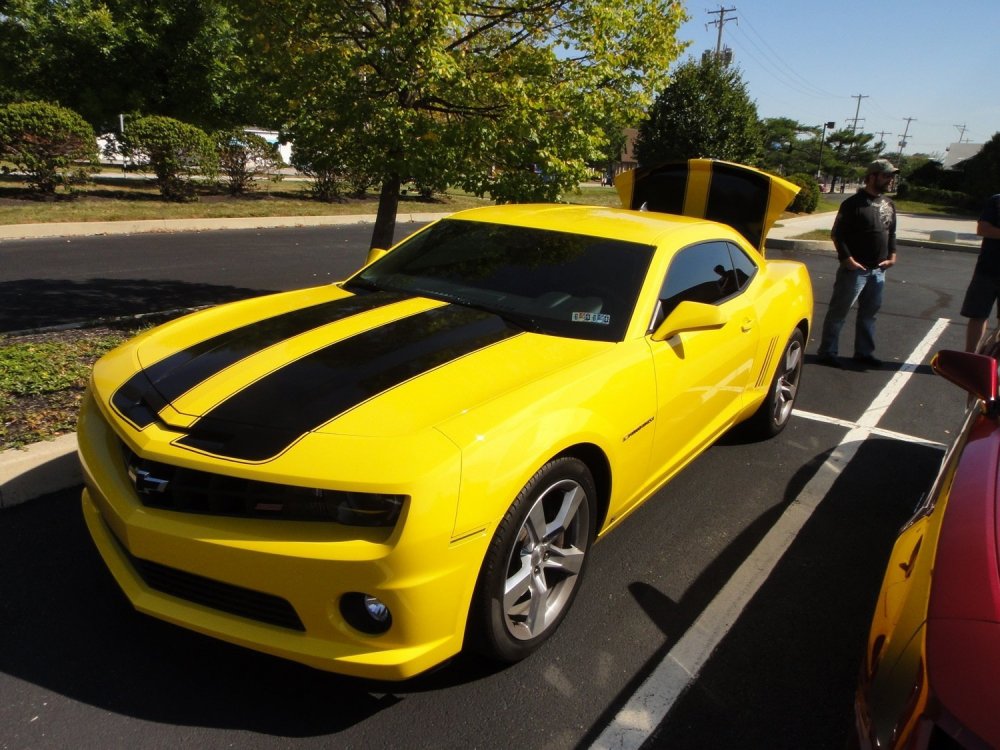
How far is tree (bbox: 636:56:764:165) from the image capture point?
21.7 m

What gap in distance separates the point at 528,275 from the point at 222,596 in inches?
78.3

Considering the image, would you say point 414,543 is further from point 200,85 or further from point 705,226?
point 200,85

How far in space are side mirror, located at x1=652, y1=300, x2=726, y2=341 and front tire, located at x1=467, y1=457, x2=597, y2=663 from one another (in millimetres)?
825

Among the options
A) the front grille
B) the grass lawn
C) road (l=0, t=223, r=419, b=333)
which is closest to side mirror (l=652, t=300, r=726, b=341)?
the front grille

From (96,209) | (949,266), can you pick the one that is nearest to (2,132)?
(96,209)

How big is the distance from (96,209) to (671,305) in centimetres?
1403

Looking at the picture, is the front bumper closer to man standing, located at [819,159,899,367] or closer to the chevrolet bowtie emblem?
the chevrolet bowtie emblem

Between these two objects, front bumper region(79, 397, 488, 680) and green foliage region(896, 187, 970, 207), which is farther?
green foliage region(896, 187, 970, 207)

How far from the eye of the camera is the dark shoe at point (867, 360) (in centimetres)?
669

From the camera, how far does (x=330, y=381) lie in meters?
2.46

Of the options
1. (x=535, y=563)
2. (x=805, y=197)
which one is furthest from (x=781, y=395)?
(x=805, y=197)

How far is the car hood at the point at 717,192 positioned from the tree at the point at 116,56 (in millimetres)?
15769

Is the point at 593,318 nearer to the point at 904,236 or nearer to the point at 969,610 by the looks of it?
the point at 969,610

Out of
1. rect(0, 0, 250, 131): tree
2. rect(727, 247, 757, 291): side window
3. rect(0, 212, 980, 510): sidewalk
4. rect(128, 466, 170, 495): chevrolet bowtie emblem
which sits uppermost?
rect(0, 0, 250, 131): tree
